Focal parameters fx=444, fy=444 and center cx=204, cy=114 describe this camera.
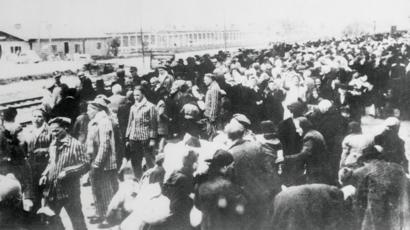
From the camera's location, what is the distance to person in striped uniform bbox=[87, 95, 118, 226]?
6.03 metres

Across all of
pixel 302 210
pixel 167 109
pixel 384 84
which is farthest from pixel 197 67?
pixel 302 210

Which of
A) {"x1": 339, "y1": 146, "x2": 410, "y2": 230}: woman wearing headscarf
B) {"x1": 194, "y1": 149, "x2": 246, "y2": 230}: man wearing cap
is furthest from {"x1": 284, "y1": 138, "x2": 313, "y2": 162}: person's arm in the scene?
{"x1": 194, "y1": 149, "x2": 246, "y2": 230}: man wearing cap

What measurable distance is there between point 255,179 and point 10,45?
31.6 metres

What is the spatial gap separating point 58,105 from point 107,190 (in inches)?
108

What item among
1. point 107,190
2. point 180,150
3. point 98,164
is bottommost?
point 107,190

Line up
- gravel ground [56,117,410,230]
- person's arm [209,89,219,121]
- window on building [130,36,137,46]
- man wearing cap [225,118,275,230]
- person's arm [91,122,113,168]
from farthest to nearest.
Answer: window on building [130,36,137,46]
person's arm [209,89,219,121]
gravel ground [56,117,410,230]
person's arm [91,122,113,168]
man wearing cap [225,118,275,230]

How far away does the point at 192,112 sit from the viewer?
746 centimetres

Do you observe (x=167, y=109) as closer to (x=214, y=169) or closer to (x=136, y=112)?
(x=136, y=112)

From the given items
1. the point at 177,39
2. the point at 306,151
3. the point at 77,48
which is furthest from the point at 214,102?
the point at 177,39

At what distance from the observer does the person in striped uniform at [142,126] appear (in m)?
7.36

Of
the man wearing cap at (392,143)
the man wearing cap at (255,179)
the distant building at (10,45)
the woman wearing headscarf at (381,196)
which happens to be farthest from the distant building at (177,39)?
the woman wearing headscarf at (381,196)

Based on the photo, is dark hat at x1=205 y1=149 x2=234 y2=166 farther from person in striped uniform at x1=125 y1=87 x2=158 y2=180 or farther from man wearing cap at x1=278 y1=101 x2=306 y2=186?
person in striped uniform at x1=125 y1=87 x2=158 y2=180

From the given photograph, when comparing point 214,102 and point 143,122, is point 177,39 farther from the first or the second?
point 143,122

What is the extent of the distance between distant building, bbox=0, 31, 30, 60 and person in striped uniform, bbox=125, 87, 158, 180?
23237mm
